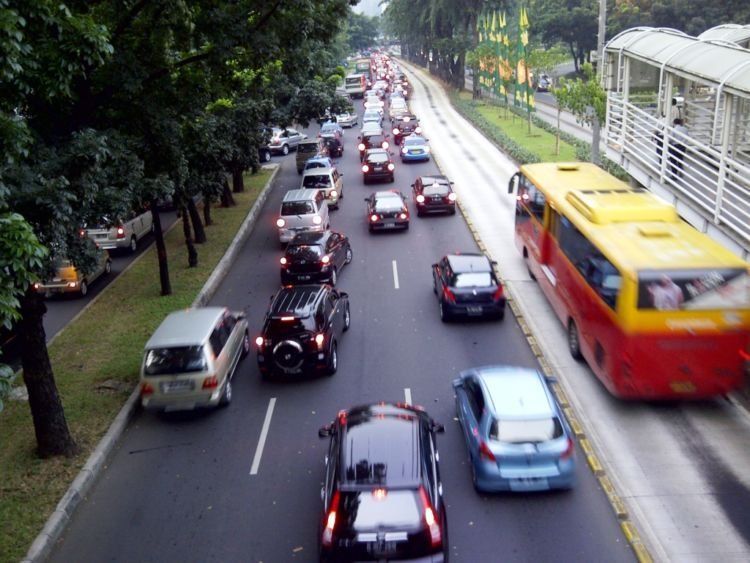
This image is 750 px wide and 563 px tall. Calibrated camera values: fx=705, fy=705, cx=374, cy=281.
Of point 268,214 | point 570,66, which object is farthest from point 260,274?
point 570,66

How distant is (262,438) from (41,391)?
4.01 m

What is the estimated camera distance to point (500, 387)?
1152 cm

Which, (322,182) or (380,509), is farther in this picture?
(322,182)

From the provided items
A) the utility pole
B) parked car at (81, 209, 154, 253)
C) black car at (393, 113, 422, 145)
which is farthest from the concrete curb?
black car at (393, 113, 422, 145)

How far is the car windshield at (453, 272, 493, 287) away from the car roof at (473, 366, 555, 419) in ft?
18.2

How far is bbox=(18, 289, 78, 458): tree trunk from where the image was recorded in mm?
12164

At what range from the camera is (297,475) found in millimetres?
12047

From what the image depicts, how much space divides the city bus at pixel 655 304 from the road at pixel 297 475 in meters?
1.90

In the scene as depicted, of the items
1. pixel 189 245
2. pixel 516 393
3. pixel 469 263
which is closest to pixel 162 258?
pixel 189 245

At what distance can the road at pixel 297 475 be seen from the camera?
10180 mm

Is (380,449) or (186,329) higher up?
(186,329)

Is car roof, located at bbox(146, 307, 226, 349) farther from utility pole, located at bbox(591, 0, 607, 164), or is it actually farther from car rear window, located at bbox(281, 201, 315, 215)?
utility pole, located at bbox(591, 0, 607, 164)

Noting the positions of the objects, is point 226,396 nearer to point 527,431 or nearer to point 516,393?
point 516,393

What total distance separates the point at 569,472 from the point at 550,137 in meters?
37.9
